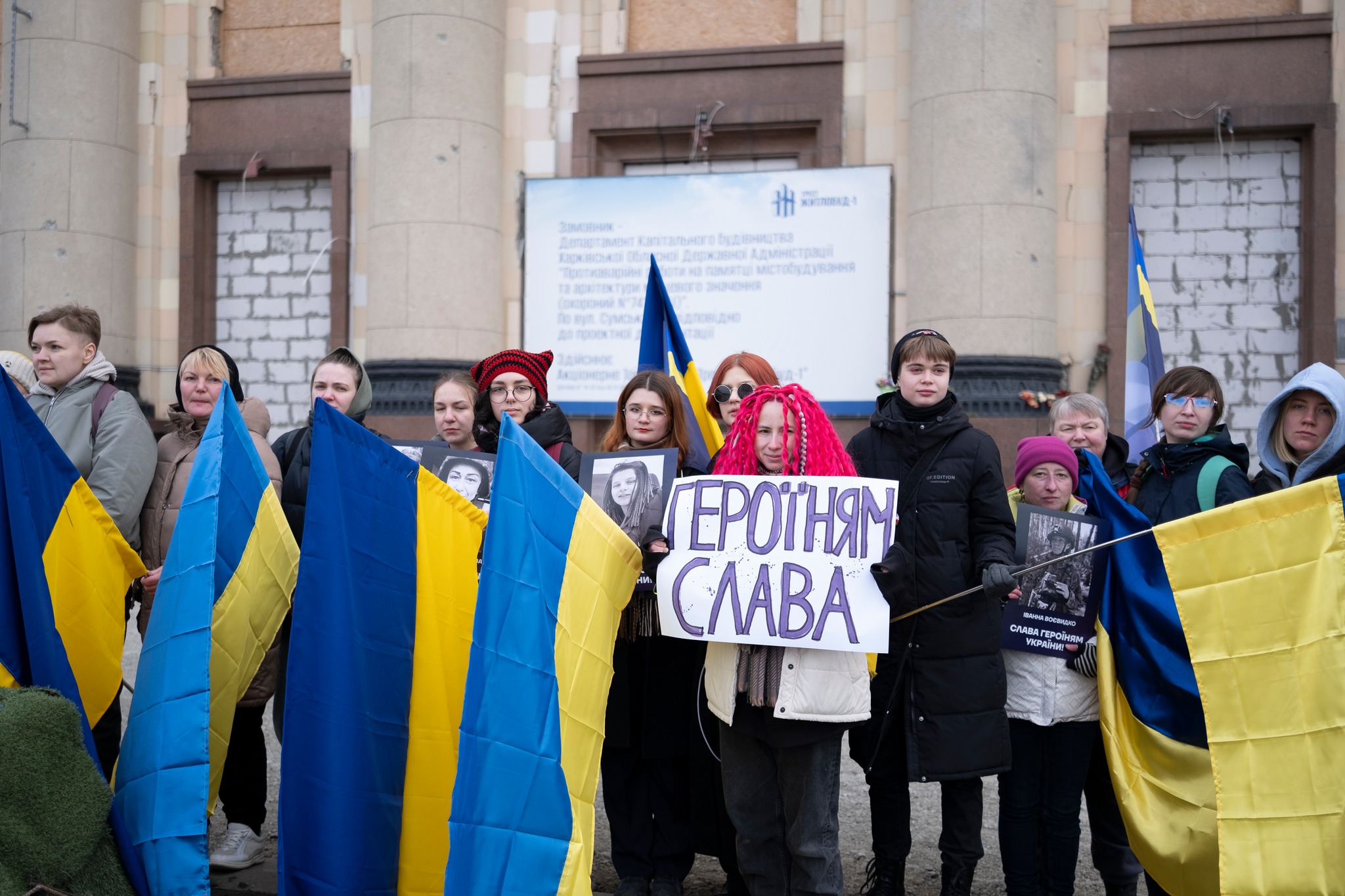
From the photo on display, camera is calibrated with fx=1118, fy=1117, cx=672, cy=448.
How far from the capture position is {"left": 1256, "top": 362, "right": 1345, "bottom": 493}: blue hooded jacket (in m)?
3.56

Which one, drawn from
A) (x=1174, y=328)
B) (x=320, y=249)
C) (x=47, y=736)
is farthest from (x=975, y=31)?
(x=47, y=736)

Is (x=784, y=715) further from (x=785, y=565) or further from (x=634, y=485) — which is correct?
(x=634, y=485)

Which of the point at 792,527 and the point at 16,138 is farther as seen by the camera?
the point at 16,138

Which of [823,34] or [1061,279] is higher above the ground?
[823,34]

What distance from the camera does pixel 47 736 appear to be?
3053 millimetres

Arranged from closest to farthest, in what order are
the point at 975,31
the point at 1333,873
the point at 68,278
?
1. the point at 1333,873
2. the point at 975,31
3. the point at 68,278

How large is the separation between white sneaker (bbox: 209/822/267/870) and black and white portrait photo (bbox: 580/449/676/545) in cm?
201

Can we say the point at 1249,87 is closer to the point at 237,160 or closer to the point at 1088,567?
the point at 1088,567

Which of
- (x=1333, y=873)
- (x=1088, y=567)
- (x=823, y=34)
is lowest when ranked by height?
(x=1333, y=873)

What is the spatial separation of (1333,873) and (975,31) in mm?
7259

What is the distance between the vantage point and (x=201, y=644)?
127 inches

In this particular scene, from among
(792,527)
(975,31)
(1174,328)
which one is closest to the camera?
(792,527)

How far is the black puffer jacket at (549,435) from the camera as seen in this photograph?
4254 millimetres

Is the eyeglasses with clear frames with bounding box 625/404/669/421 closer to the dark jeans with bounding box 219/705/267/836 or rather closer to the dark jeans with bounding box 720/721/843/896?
the dark jeans with bounding box 720/721/843/896
